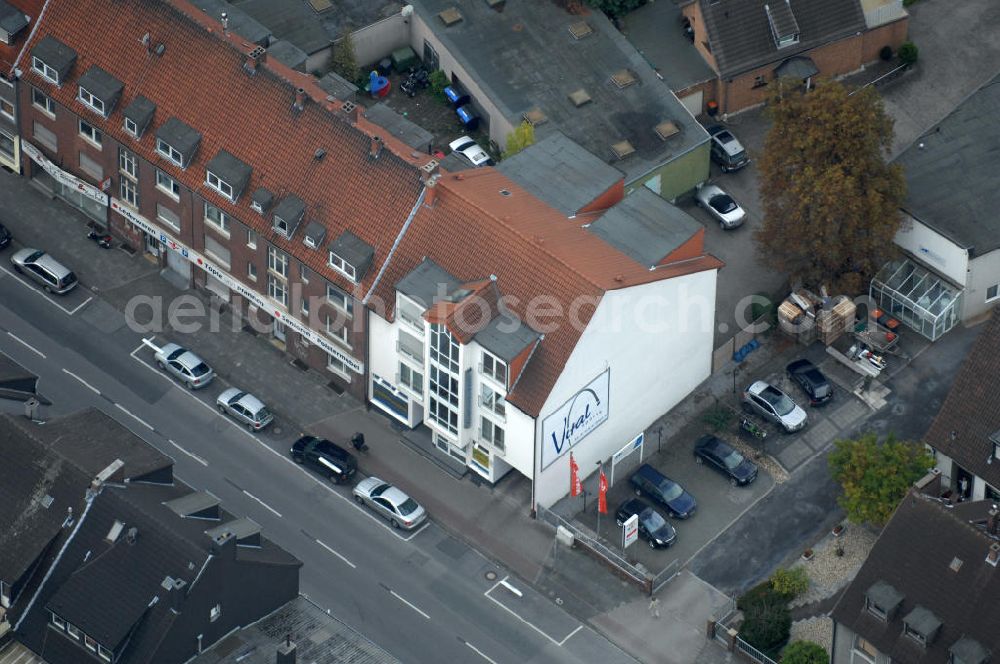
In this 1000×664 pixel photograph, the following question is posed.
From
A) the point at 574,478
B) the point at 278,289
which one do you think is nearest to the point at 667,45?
the point at 278,289

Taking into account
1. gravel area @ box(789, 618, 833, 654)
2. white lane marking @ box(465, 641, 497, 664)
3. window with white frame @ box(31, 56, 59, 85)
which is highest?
window with white frame @ box(31, 56, 59, 85)

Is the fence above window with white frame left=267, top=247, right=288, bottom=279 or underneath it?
underneath

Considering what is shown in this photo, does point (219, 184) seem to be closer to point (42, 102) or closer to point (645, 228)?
point (42, 102)

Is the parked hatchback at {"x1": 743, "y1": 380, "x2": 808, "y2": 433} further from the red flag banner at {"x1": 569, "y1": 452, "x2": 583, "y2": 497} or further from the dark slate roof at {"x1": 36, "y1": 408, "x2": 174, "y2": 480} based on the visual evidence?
the dark slate roof at {"x1": 36, "y1": 408, "x2": 174, "y2": 480}

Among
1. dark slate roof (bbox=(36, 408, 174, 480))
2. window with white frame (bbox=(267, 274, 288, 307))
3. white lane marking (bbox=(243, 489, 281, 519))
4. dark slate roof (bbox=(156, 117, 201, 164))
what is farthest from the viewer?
dark slate roof (bbox=(156, 117, 201, 164))

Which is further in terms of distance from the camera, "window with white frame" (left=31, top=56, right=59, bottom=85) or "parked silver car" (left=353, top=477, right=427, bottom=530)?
"window with white frame" (left=31, top=56, right=59, bottom=85)

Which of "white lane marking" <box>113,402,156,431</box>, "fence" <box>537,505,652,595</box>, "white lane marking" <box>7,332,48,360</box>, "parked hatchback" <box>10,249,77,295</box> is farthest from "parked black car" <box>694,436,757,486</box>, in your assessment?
"parked hatchback" <box>10,249,77,295</box>

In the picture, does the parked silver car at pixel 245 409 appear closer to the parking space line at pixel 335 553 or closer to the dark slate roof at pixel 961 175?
the parking space line at pixel 335 553
